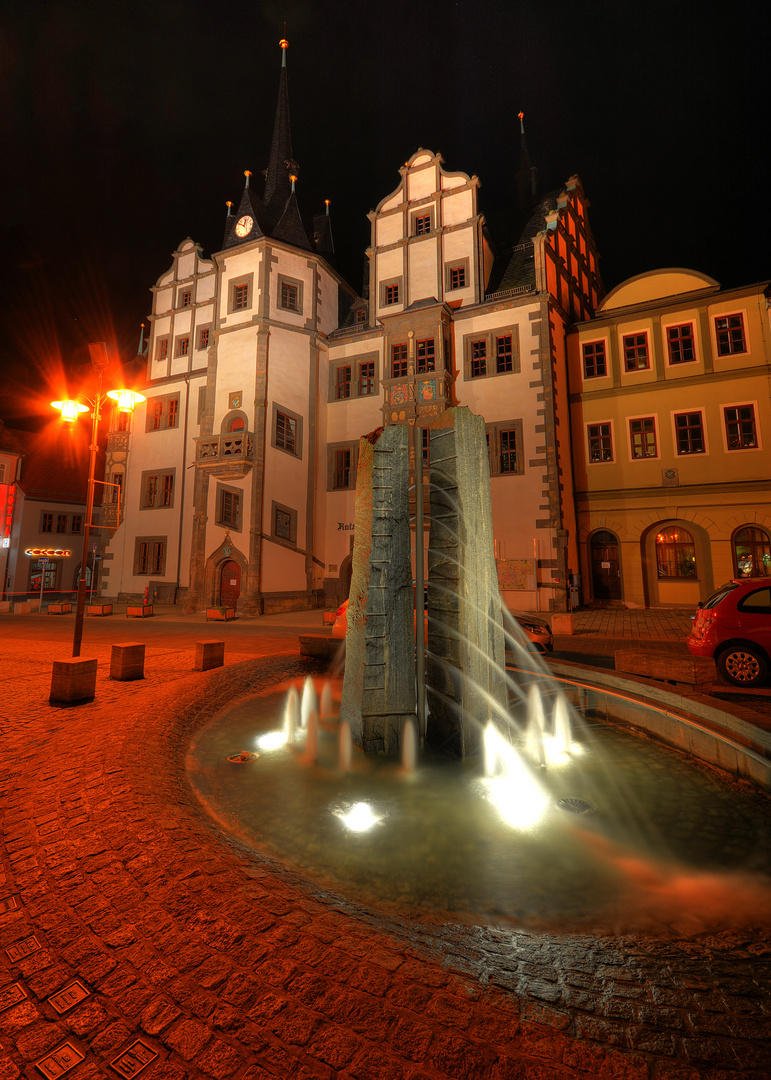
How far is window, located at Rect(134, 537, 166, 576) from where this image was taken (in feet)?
84.2

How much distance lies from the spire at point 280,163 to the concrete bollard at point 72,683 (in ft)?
88.9

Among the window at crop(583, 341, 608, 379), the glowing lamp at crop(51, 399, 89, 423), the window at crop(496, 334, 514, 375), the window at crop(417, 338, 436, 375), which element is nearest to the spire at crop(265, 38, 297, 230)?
the window at crop(417, 338, 436, 375)

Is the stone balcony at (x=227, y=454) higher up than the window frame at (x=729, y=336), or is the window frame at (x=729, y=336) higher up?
the window frame at (x=729, y=336)

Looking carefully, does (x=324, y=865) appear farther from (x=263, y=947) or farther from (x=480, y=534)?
(x=480, y=534)

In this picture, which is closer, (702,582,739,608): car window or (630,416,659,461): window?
(702,582,739,608): car window

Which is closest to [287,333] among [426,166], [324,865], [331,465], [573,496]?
[331,465]

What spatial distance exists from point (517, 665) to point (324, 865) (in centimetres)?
612

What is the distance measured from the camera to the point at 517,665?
884cm

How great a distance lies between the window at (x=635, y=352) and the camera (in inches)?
828

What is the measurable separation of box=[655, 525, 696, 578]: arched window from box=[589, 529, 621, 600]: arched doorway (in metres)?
1.59

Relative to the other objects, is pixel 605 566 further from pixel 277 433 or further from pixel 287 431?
pixel 277 433

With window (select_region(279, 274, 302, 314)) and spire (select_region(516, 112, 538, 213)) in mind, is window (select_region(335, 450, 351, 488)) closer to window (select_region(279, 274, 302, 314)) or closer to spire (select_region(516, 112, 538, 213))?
window (select_region(279, 274, 302, 314))

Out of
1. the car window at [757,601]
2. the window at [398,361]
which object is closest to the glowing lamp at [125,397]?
the car window at [757,601]

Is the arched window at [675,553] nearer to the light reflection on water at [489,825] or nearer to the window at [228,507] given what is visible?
the light reflection on water at [489,825]
